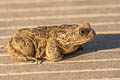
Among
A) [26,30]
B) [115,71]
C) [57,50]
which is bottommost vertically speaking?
[115,71]

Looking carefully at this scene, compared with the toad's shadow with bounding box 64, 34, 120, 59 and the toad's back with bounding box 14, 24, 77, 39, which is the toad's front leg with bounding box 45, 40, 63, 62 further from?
the toad's shadow with bounding box 64, 34, 120, 59

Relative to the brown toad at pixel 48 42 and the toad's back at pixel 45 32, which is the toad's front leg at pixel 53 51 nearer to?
the brown toad at pixel 48 42

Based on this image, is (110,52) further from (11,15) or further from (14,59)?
(11,15)

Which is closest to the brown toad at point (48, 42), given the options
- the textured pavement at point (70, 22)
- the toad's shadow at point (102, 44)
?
the textured pavement at point (70, 22)

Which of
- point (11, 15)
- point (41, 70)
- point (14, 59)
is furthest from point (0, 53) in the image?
point (11, 15)

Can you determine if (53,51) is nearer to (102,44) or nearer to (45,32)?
(45,32)

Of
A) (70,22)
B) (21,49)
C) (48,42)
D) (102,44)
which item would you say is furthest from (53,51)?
(70,22)
